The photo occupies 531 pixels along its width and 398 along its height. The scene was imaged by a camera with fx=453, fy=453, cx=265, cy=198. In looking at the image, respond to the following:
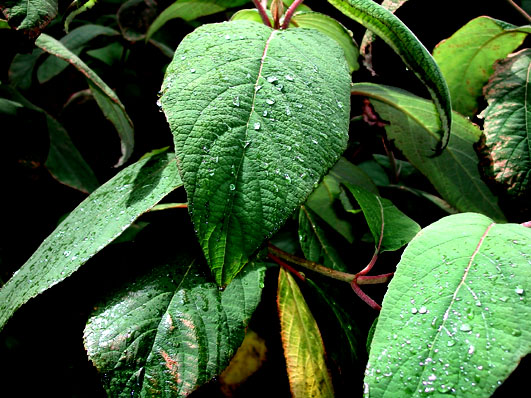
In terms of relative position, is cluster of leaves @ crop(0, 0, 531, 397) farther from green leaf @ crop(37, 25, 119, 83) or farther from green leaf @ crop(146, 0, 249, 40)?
green leaf @ crop(37, 25, 119, 83)

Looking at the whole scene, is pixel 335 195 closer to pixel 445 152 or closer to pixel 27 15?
pixel 445 152

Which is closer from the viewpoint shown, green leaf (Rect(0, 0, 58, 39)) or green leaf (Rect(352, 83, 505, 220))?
green leaf (Rect(0, 0, 58, 39))

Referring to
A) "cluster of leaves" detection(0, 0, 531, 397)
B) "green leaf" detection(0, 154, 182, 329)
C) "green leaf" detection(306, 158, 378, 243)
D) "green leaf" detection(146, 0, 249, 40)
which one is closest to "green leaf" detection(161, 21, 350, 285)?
"cluster of leaves" detection(0, 0, 531, 397)

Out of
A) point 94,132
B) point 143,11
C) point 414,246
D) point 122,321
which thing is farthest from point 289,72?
point 94,132

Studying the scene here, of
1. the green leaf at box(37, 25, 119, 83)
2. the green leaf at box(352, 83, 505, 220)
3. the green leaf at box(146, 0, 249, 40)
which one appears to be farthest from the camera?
the green leaf at box(37, 25, 119, 83)

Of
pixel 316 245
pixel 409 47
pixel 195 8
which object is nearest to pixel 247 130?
pixel 409 47

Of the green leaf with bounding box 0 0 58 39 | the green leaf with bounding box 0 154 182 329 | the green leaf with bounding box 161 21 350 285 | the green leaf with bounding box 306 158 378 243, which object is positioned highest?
the green leaf with bounding box 0 0 58 39
